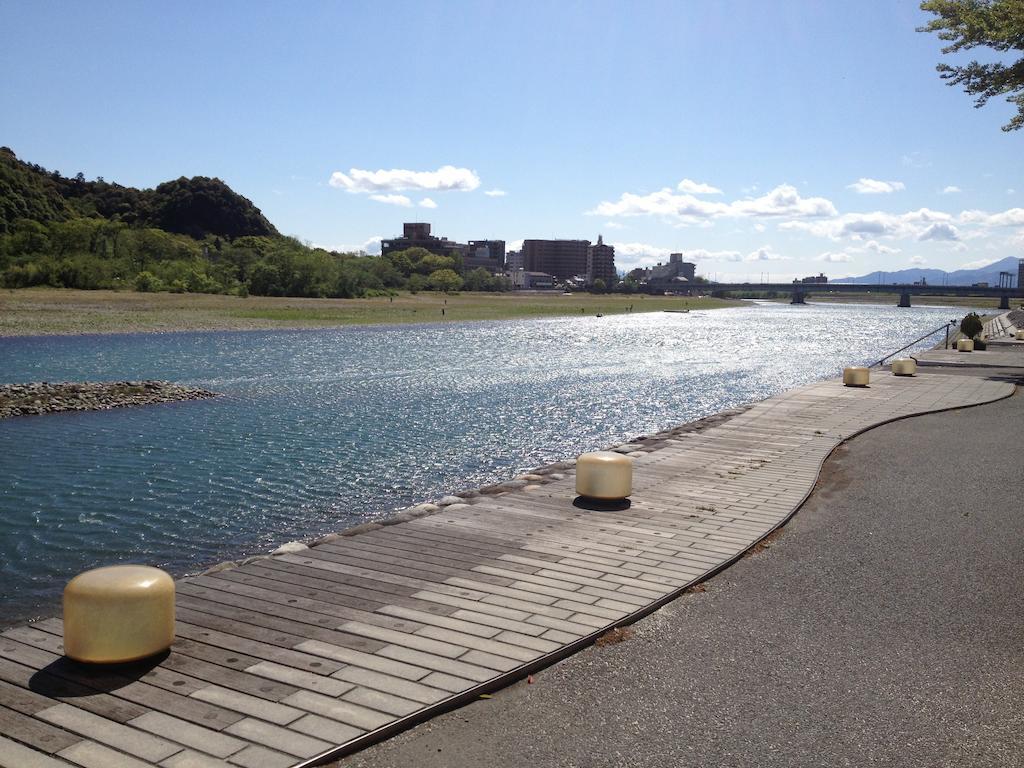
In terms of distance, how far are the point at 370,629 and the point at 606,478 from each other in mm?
4611

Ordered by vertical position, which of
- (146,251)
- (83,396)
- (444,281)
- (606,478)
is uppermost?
(146,251)

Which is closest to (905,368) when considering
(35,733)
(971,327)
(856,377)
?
(856,377)

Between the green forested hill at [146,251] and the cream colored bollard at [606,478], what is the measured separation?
269 ft

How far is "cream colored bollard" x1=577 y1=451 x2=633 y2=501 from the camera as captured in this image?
33.4 ft

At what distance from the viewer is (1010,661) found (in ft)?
18.9

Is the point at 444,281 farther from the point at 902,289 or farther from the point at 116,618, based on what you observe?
the point at 116,618

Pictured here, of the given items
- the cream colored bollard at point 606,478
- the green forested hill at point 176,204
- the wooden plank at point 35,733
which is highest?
the green forested hill at point 176,204

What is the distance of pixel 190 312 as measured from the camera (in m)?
71.1

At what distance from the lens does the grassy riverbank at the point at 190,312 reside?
55969 millimetres

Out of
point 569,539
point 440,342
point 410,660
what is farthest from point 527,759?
point 440,342

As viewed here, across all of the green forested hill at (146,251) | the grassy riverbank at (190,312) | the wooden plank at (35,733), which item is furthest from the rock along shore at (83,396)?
the green forested hill at (146,251)

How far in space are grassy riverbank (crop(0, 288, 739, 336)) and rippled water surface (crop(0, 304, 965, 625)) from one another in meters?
8.69

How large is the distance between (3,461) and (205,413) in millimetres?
7073

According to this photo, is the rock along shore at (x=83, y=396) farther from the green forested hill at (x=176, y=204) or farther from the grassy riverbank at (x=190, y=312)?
the green forested hill at (x=176, y=204)
